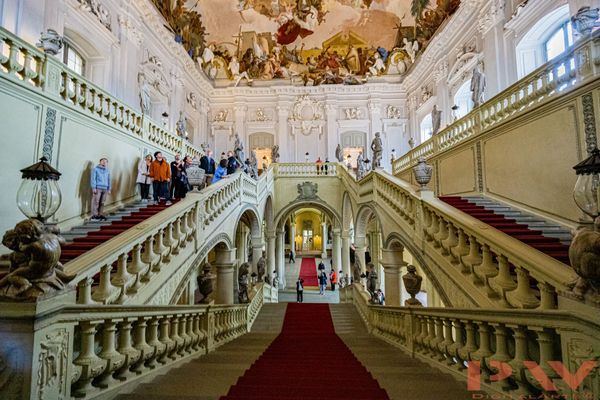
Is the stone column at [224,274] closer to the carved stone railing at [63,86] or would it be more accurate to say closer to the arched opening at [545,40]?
the carved stone railing at [63,86]

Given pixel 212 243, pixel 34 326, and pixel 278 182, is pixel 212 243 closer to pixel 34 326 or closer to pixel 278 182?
pixel 34 326

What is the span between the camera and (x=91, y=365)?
90.2 inches

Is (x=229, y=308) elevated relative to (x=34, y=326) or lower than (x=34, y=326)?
lower

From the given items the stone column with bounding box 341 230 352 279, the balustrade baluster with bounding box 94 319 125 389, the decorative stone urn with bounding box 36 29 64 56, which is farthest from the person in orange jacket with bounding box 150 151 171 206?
the stone column with bounding box 341 230 352 279

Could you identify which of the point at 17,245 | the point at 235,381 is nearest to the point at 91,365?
the point at 17,245

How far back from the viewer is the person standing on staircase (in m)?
6.99

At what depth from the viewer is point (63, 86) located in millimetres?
6719

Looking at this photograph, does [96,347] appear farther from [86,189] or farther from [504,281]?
[86,189]

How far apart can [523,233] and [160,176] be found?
7.76 meters

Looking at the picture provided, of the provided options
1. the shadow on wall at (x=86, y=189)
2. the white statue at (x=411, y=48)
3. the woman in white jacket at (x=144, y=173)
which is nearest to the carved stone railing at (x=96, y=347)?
the shadow on wall at (x=86, y=189)

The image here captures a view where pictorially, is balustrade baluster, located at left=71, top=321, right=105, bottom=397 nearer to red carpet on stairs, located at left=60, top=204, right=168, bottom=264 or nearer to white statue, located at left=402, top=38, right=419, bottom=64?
red carpet on stairs, located at left=60, top=204, right=168, bottom=264

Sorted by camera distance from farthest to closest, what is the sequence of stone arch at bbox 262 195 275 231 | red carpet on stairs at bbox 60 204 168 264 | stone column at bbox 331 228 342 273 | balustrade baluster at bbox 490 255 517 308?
stone column at bbox 331 228 342 273, stone arch at bbox 262 195 275 231, red carpet on stairs at bbox 60 204 168 264, balustrade baluster at bbox 490 255 517 308

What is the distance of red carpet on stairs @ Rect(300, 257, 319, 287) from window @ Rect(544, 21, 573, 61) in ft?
48.4

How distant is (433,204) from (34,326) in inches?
207
